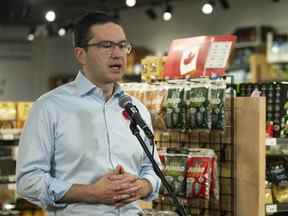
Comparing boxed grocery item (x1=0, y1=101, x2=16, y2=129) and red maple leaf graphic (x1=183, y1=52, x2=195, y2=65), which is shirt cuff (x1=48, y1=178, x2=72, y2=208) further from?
boxed grocery item (x1=0, y1=101, x2=16, y2=129)

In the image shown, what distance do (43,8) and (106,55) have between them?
9.89 metres

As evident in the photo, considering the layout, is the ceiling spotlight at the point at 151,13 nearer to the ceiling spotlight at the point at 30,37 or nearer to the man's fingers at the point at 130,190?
the ceiling spotlight at the point at 30,37

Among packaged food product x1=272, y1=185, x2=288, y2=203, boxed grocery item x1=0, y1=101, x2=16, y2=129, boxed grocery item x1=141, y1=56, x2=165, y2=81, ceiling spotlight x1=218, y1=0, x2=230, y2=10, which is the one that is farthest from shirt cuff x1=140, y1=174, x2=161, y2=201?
ceiling spotlight x1=218, y1=0, x2=230, y2=10

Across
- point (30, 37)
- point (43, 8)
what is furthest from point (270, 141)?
point (30, 37)

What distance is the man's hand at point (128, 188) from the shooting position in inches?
93.6

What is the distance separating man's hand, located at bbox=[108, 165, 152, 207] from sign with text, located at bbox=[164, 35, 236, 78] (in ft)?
4.26

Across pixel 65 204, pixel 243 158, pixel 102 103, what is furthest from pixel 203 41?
pixel 65 204

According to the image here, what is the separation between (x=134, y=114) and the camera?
92.1 inches

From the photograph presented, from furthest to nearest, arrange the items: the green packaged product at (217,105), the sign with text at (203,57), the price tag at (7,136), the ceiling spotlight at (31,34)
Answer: the ceiling spotlight at (31,34), the price tag at (7,136), the sign with text at (203,57), the green packaged product at (217,105)

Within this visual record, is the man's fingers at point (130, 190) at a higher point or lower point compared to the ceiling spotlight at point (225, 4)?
lower

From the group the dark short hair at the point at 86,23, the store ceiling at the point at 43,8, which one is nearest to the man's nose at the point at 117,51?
the dark short hair at the point at 86,23

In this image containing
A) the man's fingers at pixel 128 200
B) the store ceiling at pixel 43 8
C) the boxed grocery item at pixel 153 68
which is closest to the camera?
the man's fingers at pixel 128 200

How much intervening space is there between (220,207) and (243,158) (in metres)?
0.32

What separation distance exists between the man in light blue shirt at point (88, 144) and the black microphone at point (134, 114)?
0.44 ft
